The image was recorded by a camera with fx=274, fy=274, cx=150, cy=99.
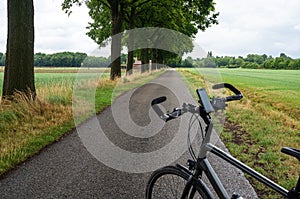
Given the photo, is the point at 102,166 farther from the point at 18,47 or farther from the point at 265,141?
the point at 18,47

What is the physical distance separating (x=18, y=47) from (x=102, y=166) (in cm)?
521

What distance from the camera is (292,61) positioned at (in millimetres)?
59625

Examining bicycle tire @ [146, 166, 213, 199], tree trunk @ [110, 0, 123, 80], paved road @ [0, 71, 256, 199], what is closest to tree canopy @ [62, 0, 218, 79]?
tree trunk @ [110, 0, 123, 80]

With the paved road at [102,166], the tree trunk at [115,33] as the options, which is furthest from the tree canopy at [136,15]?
the paved road at [102,166]

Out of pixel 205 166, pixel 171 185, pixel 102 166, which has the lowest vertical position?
pixel 102 166

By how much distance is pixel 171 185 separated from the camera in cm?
269

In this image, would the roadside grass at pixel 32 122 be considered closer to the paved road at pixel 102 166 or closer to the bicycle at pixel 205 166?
the paved road at pixel 102 166

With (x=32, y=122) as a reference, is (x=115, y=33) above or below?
above

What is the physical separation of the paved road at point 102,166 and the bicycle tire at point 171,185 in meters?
0.42

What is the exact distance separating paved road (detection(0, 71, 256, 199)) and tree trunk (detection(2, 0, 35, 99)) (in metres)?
2.69

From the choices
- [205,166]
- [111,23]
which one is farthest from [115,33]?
[205,166]

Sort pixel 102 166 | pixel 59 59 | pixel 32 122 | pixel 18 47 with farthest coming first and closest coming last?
1. pixel 59 59
2. pixel 18 47
3. pixel 32 122
4. pixel 102 166

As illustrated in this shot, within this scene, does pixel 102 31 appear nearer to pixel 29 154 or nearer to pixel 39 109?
pixel 39 109

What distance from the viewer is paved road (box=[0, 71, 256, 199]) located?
329 centimetres
